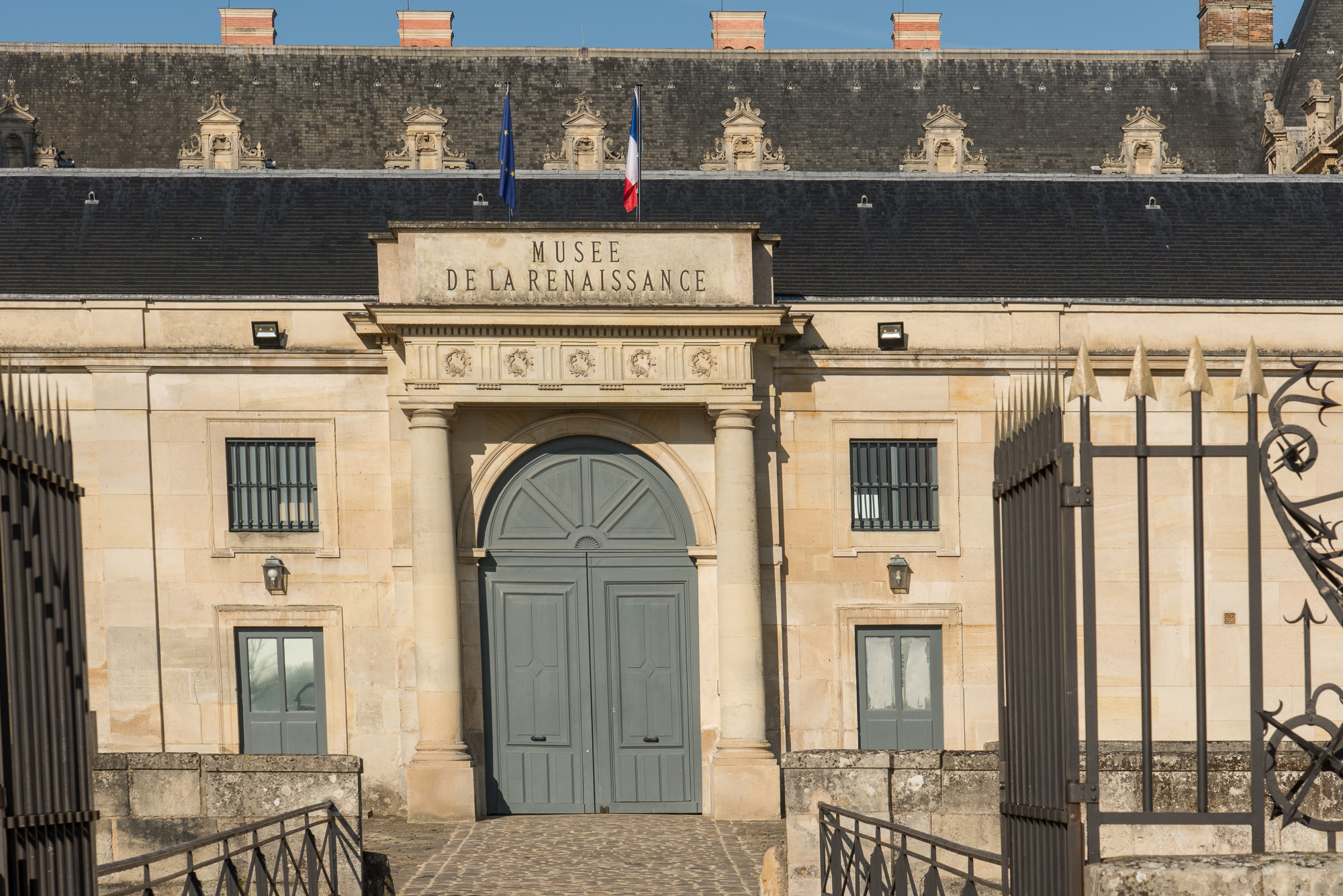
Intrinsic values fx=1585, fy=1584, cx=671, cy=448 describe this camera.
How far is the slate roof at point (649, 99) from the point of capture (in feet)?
114

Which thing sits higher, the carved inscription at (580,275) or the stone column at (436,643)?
the carved inscription at (580,275)

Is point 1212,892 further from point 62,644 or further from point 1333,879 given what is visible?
point 62,644

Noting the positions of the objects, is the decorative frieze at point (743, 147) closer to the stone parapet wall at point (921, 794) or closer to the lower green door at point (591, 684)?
the lower green door at point (591, 684)

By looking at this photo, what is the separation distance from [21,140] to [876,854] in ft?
96.9

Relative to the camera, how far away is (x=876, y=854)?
8344 millimetres

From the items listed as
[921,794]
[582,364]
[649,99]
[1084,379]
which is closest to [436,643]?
[582,364]

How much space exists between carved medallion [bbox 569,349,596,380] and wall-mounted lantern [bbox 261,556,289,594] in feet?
11.9

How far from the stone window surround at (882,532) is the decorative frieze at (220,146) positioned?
18.9 metres


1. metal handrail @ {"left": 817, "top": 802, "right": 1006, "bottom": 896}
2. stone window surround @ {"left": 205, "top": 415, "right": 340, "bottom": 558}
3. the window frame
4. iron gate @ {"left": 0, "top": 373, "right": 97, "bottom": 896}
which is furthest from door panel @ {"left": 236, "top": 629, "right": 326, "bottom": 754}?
iron gate @ {"left": 0, "top": 373, "right": 97, "bottom": 896}

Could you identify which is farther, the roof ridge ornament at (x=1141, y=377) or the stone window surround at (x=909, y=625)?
the stone window surround at (x=909, y=625)

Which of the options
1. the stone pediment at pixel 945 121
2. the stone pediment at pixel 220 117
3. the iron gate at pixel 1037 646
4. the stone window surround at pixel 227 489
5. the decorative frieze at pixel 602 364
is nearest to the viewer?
the iron gate at pixel 1037 646

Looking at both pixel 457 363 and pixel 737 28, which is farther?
pixel 737 28

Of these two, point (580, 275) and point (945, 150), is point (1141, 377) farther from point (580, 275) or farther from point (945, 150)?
point (945, 150)

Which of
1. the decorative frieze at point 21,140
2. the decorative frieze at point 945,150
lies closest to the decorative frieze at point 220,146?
the decorative frieze at point 21,140
